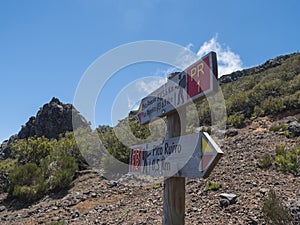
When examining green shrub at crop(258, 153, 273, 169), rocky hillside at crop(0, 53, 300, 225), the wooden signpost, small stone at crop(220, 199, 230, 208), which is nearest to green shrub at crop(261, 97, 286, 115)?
rocky hillside at crop(0, 53, 300, 225)

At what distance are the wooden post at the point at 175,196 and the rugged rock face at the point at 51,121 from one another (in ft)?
111

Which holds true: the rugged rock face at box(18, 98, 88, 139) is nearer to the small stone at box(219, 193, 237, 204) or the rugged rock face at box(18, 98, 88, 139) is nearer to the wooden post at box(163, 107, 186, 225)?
the small stone at box(219, 193, 237, 204)

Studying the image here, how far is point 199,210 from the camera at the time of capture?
194 inches

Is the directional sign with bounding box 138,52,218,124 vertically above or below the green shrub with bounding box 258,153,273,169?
above

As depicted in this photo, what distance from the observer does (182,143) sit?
7.91ft

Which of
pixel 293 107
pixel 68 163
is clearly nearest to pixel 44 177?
pixel 68 163

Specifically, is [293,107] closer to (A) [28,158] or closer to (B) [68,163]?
(B) [68,163]

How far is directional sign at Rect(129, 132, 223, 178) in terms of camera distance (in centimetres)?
198

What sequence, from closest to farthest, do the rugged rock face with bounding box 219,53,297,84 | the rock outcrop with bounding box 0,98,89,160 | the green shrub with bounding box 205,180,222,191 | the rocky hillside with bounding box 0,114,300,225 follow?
the rocky hillside with bounding box 0,114,300,225 < the green shrub with bounding box 205,180,222,191 < the rugged rock face with bounding box 219,53,297,84 < the rock outcrop with bounding box 0,98,89,160

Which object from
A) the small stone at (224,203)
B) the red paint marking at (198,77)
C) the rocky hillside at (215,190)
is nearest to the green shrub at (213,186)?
the rocky hillside at (215,190)

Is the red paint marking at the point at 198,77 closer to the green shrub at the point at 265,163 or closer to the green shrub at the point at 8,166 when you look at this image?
the green shrub at the point at 265,163

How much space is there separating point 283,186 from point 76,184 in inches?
300

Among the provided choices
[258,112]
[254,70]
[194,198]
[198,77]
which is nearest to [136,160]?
[198,77]

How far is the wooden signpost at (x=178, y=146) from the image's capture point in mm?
2084
